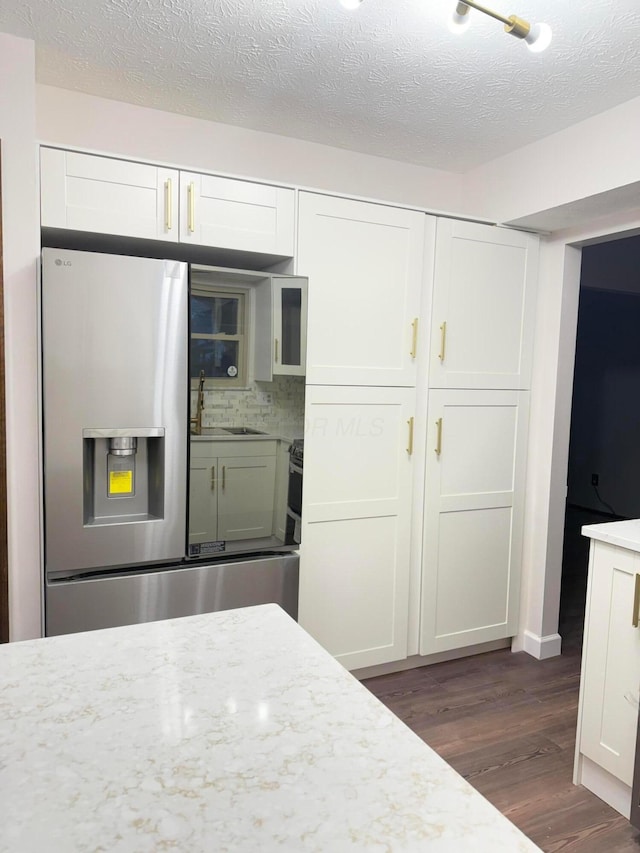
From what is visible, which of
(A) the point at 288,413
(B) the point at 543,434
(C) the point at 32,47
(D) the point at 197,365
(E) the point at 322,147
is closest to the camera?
(C) the point at 32,47

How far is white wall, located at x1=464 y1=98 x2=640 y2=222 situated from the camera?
7.55 ft

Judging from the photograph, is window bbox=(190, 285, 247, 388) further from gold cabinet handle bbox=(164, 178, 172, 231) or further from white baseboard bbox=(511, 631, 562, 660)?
white baseboard bbox=(511, 631, 562, 660)

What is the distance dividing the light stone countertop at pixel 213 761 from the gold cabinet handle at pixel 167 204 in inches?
63.2

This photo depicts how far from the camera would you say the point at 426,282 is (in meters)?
2.74

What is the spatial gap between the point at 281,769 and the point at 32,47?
2294 mm

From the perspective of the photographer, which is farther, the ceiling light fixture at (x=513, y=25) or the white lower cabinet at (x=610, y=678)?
the white lower cabinet at (x=610, y=678)

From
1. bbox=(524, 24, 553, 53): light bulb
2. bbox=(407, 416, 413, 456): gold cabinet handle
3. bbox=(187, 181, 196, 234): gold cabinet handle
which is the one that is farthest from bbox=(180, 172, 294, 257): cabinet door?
bbox=(524, 24, 553, 53): light bulb

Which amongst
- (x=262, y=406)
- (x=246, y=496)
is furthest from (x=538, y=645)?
(x=262, y=406)

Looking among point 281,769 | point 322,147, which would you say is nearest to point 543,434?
point 322,147

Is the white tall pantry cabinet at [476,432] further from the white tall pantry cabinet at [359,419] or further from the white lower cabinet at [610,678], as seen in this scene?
the white lower cabinet at [610,678]

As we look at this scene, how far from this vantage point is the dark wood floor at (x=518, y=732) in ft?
6.31

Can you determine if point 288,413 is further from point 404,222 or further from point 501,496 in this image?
point 501,496

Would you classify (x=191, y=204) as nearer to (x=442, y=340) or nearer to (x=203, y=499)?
(x=203, y=499)

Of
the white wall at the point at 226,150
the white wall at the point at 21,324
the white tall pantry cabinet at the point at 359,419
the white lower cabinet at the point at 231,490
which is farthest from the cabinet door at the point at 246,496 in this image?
the white wall at the point at 226,150
